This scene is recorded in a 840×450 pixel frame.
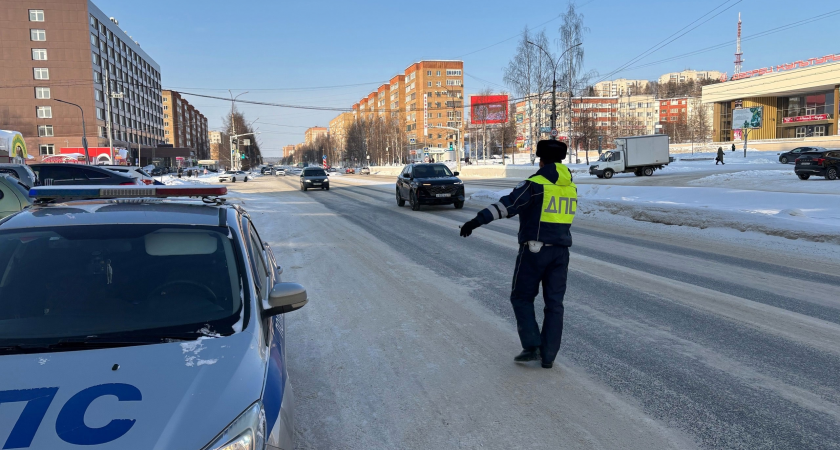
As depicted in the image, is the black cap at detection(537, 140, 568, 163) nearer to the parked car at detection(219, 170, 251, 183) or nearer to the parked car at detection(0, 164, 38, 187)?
the parked car at detection(0, 164, 38, 187)

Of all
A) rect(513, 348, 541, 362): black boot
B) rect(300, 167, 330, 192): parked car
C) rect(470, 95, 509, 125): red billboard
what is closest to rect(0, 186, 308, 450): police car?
rect(513, 348, 541, 362): black boot

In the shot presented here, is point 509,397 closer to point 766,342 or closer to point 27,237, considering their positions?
point 766,342

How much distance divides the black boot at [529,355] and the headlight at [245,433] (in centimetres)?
272

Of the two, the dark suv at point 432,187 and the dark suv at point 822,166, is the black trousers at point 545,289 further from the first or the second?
the dark suv at point 822,166

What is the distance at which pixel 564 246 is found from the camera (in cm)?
423

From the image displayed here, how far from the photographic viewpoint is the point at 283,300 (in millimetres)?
2879

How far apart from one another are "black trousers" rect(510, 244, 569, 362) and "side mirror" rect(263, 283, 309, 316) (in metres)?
1.92

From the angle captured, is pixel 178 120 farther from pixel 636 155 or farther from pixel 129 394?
pixel 129 394

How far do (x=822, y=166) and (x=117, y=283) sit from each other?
31096 millimetres

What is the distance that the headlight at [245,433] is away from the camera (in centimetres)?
189

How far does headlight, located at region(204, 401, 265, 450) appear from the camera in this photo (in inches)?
74.4

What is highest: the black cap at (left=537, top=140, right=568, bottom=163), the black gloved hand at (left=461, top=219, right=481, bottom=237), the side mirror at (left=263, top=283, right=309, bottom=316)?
the black cap at (left=537, top=140, right=568, bottom=163)

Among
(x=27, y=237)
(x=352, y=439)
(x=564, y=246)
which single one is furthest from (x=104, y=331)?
(x=564, y=246)

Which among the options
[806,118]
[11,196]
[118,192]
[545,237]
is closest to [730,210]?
[545,237]
